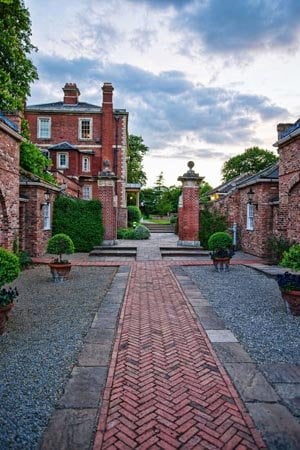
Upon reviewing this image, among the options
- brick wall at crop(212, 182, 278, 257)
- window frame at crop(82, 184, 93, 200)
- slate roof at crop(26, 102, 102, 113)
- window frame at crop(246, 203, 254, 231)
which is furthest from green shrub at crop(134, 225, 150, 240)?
slate roof at crop(26, 102, 102, 113)

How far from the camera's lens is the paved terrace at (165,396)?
2463 millimetres

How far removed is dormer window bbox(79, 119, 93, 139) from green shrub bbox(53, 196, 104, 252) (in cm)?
1637

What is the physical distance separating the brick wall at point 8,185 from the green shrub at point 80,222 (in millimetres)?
4583

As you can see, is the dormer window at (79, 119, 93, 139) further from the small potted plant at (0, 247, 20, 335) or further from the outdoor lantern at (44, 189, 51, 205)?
the small potted plant at (0, 247, 20, 335)

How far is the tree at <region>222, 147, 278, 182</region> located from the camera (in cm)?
5303

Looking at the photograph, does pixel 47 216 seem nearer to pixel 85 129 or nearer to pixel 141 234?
pixel 141 234

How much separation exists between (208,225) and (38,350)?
13.3 m

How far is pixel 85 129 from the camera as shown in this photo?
98.8 ft

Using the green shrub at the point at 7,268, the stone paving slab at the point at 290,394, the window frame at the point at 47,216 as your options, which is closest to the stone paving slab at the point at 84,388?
the stone paving slab at the point at 290,394

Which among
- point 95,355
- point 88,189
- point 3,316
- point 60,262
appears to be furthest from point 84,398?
point 88,189

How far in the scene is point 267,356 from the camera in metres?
4.04

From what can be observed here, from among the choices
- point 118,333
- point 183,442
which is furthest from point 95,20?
point 183,442

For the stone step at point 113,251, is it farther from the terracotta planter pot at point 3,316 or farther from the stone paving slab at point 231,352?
the stone paving slab at point 231,352

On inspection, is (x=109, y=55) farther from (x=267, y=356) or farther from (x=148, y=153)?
(x=148, y=153)
